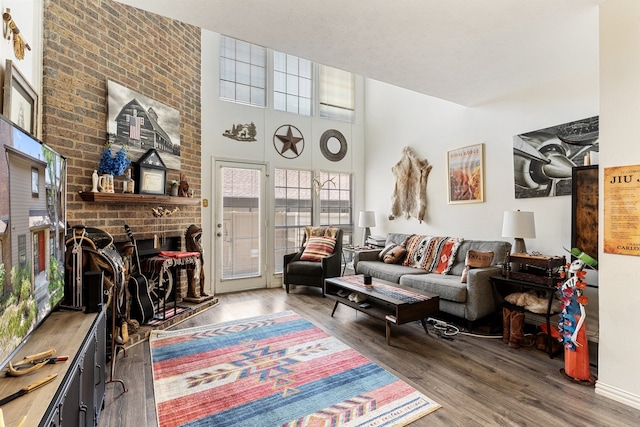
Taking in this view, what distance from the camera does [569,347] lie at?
2.28 meters

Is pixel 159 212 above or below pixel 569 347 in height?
above

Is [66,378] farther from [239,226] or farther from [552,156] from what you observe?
[552,156]

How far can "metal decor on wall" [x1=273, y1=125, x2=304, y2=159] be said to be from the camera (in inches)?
205

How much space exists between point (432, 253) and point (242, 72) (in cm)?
389

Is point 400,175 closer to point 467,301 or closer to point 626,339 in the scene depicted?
point 467,301

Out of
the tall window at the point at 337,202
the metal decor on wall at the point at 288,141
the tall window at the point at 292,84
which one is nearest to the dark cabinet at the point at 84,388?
the metal decor on wall at the point at 288,141

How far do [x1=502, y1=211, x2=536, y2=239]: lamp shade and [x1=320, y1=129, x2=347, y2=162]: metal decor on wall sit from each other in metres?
3.21

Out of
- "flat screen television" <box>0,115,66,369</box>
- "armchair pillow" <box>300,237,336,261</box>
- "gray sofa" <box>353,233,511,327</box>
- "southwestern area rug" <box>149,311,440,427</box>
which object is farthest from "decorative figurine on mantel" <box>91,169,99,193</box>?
"gray sofa" <box>353,233,511,327</box>

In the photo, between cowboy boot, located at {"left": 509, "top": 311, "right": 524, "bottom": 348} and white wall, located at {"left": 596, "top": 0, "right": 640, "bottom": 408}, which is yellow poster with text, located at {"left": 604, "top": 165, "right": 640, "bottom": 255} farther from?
cowboy boot, located at {"left": 509, "top": 311, "right": 524, "bottom": 348}

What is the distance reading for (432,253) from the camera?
13.9ft

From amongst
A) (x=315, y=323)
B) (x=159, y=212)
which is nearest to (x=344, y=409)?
(x=315, y=323)

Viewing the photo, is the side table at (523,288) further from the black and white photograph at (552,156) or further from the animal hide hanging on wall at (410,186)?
the animal hide hanging on wall at (410,186)

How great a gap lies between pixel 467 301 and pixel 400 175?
2540 mm

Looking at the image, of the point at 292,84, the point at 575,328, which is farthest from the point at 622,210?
the point at 292,84
